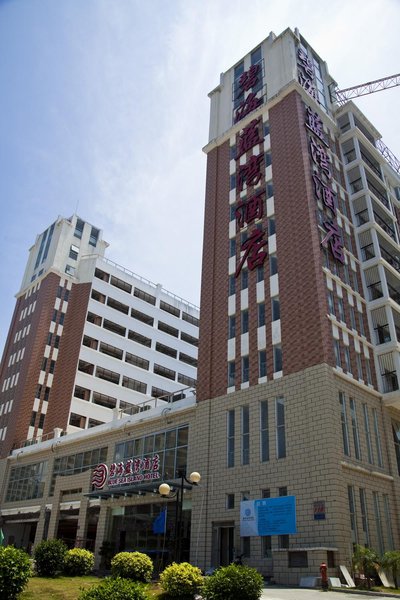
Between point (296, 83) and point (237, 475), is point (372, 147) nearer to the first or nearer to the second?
point (296, 83)

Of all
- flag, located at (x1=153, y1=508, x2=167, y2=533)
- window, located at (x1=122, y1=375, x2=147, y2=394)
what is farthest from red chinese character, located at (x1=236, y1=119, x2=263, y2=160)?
window, located at (x1=122, y1=375, x2=147, y2=394)

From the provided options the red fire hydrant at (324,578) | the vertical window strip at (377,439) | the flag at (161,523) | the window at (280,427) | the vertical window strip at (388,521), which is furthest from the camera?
the flag at (161,523)

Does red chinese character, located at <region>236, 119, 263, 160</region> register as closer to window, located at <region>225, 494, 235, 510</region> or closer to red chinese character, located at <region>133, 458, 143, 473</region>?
red chinese character, located at <region>133, 458, 143, 473</region>

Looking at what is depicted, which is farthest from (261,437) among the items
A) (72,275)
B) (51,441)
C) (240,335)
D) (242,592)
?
(72,275)

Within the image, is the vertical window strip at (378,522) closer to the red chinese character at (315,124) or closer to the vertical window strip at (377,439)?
the vertical window strip at (377,439)

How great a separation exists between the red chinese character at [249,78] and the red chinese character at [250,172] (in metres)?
9.04

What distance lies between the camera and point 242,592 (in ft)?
52.2

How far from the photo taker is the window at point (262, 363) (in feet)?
107

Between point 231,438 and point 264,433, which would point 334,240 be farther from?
point 231,438

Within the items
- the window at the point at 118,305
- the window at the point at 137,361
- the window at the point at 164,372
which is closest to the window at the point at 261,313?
the window at the point at 137,361

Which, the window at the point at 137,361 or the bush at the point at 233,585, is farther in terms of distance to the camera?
the window at the point at 137,361

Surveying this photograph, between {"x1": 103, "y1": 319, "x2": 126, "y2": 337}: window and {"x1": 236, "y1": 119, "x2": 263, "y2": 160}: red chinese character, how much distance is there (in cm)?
3285

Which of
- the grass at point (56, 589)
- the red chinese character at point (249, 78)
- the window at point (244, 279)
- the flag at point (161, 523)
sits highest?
the red chinese character at point (249, 78)

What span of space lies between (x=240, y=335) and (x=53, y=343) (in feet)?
117
